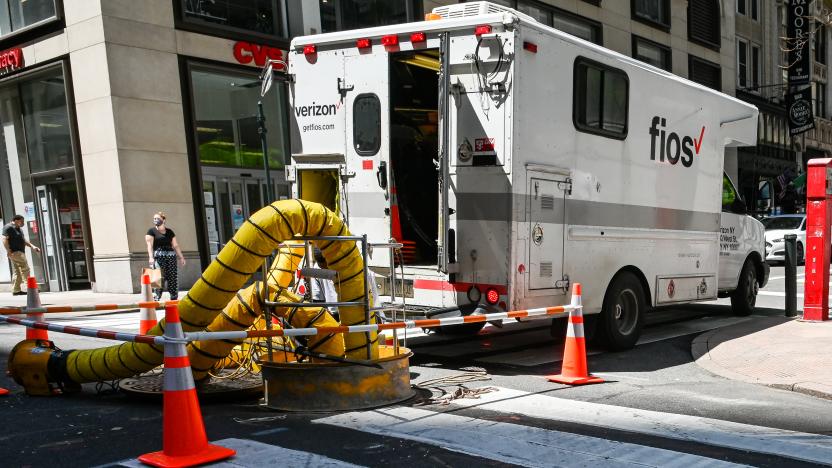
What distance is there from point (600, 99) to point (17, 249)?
14.9 metres

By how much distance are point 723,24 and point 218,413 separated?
36111 millimetres

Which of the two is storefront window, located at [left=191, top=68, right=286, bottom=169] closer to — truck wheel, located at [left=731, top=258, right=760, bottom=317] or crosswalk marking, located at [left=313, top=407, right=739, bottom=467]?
truck wheel, located at [left=731, top=258, right=760, bottom=317]

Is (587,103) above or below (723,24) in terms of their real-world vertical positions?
below

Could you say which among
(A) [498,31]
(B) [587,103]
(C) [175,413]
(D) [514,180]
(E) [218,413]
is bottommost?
(E) [218,413]

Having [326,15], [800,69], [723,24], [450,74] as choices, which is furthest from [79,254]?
[800,69]

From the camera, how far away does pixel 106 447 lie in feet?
16.7

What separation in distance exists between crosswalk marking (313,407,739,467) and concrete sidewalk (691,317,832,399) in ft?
9.40

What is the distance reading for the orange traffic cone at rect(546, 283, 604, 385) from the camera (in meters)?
7.21

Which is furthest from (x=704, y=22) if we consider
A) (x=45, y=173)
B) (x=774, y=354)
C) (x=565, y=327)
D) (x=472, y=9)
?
(x=472, y=9)

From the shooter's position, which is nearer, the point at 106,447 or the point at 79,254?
the point at 106,447

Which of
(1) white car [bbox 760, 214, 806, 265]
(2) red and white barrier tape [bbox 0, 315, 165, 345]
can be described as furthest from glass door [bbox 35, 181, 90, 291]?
(1) white car [bbox 760, 214, 806, 265]

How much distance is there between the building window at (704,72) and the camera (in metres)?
33.8

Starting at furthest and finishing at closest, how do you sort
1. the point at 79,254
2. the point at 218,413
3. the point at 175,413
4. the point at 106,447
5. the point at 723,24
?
the point at 723,24 → the point at 79,254 → the point at 218,413 → the point at 106,447 → the point at 175,413

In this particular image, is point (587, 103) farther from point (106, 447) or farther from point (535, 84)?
point (106, 447)
